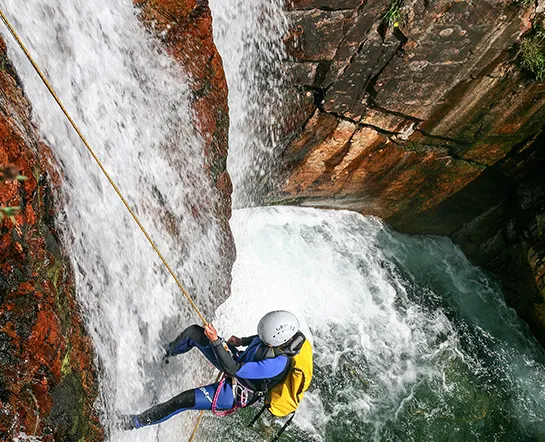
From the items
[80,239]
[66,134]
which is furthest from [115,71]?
[80,239]

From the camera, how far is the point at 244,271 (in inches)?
318

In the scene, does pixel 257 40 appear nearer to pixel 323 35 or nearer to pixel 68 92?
pixel 323 35

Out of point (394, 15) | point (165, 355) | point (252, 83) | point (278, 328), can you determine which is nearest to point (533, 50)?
point (394, 15)

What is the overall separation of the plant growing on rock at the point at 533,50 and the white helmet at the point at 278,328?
5.84 metres

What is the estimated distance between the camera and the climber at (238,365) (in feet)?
15.8

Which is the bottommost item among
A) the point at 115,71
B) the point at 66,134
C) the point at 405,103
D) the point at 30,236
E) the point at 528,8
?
the point at 30,236

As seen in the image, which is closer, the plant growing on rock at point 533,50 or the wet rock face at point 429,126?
the wet rock face at point 429,126

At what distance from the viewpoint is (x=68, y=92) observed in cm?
465

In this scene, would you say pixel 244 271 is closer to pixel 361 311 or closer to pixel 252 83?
pixel 361 311

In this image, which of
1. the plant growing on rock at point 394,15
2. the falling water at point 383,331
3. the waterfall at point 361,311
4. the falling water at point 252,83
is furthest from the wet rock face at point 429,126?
the falling water at point 383,331

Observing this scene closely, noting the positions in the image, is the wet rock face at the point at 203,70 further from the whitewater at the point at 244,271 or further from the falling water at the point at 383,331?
the falling water at the point at 383,331

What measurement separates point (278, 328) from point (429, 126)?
529 cm

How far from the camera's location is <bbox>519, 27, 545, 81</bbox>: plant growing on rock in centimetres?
747

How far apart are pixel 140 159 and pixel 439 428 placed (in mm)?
6374
